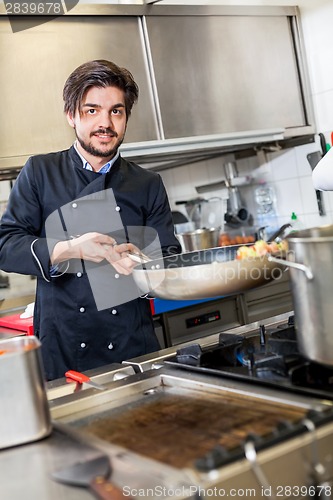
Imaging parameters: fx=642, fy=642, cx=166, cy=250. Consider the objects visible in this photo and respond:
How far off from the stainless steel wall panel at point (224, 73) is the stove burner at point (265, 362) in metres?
1.69

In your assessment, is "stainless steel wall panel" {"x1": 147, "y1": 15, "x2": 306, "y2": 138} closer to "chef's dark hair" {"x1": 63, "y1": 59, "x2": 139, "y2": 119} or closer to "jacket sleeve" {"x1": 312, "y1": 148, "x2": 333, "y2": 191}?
"chef's dark hair" {"x1": 63, "y1": 59, "x2": 139, "y2": 119}

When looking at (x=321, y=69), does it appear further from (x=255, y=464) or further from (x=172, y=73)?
(x=255, y=464)

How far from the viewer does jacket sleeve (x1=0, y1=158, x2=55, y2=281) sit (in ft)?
5.46

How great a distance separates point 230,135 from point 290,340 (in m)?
1.88

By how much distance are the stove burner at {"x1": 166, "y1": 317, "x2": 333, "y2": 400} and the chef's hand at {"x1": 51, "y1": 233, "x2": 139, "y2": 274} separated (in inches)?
8.7

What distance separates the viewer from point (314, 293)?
95cm

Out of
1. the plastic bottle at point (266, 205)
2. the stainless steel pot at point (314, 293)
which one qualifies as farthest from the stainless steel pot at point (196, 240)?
the stainless steel pot at point (314, 293)

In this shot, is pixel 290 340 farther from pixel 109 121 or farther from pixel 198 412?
pixel 109 121

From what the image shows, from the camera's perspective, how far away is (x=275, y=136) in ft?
10.1

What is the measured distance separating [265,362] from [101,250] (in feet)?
1.58

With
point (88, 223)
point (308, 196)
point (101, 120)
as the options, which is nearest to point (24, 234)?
point (88, 223)

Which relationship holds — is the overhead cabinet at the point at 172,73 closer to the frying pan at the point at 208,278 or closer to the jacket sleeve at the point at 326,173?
the jacket sleeve at the point at 326,173

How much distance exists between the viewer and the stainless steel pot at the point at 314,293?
36.6 inches

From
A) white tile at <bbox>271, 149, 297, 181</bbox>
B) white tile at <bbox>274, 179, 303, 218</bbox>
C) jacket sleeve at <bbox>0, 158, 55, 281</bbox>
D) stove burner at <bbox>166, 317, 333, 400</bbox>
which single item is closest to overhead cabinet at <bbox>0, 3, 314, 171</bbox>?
white tile at <bbox>271, 149, 297, 181</bbox>
